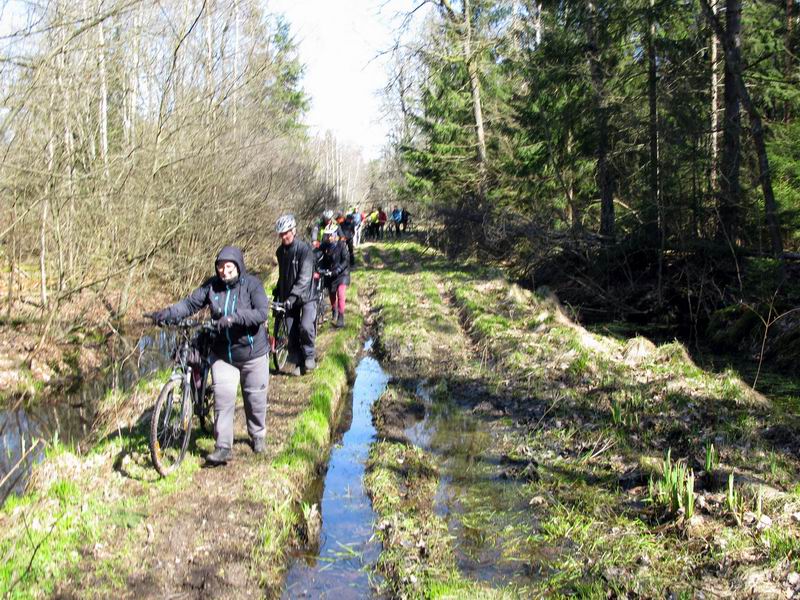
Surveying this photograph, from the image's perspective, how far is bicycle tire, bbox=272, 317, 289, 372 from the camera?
1045 centimetres

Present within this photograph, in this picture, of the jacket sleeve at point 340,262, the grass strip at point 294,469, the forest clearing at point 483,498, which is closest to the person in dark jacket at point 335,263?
the jacket sleeve at point 340,262

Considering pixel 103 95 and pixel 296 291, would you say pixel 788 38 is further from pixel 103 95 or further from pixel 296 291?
pixel 103 95

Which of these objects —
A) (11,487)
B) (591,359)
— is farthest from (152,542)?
(591,359)

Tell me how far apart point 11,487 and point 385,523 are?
12.4 feet

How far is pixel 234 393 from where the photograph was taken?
6.81 m

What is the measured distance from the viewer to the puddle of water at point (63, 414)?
811cm

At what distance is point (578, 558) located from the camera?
210 inches

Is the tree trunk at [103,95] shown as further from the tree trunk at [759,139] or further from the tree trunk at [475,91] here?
the tree trunk at [475,91]

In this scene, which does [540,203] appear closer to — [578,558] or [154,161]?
[154,161]

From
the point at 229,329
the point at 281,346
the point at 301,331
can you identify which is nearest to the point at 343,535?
the point at 229,329

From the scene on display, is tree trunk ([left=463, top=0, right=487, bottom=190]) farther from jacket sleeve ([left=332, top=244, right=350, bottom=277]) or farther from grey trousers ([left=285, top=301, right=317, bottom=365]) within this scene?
grey trousers ([left=285, top=301, right=317, bottom=365])

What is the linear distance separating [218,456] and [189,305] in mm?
1389

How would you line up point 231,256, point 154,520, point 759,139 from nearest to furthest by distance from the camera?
point 154,520 → point 231,256 → point 759,139

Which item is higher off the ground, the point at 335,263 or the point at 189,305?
the point at 335,263
